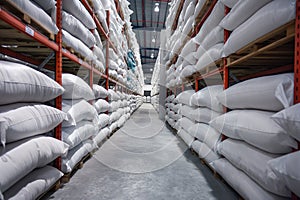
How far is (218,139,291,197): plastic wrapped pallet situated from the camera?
56.2 inches

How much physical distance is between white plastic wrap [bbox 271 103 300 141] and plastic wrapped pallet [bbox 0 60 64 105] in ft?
6.01

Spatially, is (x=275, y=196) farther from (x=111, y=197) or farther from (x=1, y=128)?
(x=1, y=128)

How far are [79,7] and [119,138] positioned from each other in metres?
3.40

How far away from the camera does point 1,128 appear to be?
1291mm

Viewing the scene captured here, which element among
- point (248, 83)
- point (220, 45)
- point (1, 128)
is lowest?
point (1, 128)

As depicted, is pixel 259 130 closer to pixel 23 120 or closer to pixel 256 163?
pixel 256 163

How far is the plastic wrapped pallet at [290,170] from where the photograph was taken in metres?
1.18

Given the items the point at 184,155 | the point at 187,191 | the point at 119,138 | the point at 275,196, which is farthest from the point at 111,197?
the point at 119,138

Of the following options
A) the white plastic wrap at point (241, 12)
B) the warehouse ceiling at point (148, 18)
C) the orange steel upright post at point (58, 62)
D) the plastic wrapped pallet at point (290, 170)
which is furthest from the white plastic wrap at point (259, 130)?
the warehouse ceiling at point (148, 18)

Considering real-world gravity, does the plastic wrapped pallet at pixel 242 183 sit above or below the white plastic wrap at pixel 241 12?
below

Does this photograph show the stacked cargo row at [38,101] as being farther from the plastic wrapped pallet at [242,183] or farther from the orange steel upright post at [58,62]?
the plastic wrapped pallet at [242,183]

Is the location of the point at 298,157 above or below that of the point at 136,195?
above

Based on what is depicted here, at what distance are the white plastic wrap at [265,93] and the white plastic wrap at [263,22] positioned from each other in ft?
1.33

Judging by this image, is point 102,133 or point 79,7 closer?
point 79,7
